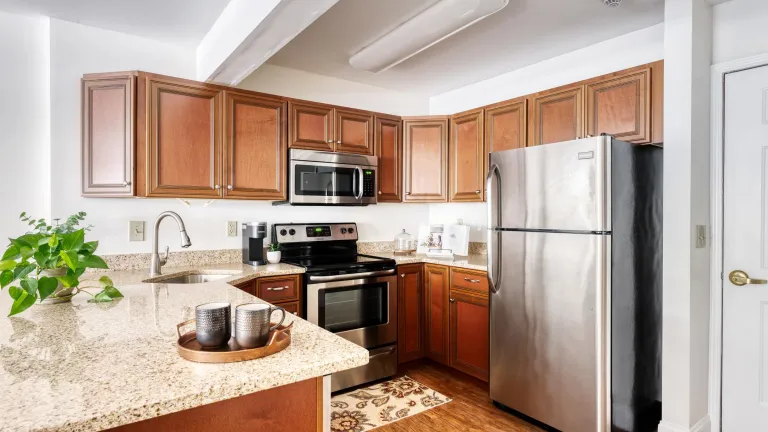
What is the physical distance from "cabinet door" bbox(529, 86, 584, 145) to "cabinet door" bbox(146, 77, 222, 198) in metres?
2.20

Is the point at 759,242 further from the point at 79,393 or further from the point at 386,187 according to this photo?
the point at 79,393

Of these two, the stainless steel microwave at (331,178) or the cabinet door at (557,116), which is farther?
the stainless steel microwave at (331,178)

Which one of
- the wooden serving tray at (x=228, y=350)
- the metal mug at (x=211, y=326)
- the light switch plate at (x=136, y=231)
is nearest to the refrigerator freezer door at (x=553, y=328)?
the wooden serving tray at (x=228, y=350)

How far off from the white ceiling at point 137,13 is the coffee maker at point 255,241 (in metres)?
1.29

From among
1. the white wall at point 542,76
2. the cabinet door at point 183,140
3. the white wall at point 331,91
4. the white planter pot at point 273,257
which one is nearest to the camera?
the cabinet door at point 183,140

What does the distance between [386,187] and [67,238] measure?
245 cm

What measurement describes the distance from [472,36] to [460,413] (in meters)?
2.45

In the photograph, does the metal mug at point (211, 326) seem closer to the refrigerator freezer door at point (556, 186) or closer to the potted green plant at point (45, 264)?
the potted green plant at point (45, 264)

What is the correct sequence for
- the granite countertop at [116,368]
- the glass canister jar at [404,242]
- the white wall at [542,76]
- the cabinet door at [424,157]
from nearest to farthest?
the granite countertop at [116,368], the white wall at [542,76], the cabinet door at [424,157], the glass canister jar at [404,242]

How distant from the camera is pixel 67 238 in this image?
1.50 metres

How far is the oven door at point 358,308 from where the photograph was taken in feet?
9.32

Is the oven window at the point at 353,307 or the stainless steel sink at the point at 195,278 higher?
the stainless steel sink at the point at 195,278

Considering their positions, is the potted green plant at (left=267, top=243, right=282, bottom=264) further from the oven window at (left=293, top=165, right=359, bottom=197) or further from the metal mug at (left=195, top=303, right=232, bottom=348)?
the metal mug at (left=195, top=303, right=232, bottom=348)

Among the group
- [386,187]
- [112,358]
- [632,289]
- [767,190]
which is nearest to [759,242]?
[767,190]
